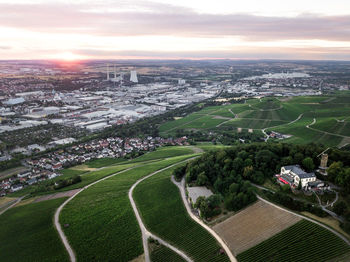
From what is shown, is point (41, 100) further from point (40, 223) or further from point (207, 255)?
point (207, 255)

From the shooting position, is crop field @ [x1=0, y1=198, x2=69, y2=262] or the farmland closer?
crop field @ [x1=0, y1=198, x2=69, y2=262]

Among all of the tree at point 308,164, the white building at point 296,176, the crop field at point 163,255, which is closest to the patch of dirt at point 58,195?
the crop field at point 163,255

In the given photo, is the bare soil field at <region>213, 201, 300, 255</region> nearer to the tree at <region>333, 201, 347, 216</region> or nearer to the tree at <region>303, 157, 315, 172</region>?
the tree at <region>333, 201, 347, 216</region>

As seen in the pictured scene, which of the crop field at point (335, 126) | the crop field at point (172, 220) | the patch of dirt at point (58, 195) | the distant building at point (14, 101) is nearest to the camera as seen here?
the crop field at point (172, 220)

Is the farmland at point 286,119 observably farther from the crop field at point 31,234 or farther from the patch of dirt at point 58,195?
the crop field at point 31,234

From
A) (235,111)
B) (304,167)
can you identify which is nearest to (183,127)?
(235,111)

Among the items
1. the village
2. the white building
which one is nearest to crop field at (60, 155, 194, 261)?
the village
